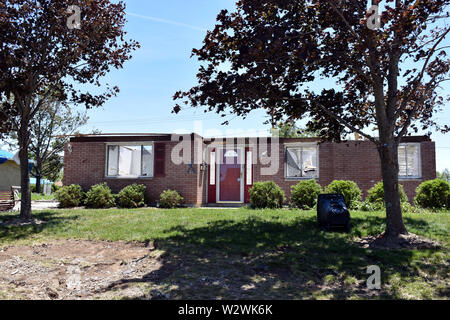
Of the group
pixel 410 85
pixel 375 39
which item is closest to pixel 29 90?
pixel 375 39

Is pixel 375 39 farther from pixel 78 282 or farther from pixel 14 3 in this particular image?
pixel 14 3

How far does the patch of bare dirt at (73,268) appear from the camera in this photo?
4.42 metres

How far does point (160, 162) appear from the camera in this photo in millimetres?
14906

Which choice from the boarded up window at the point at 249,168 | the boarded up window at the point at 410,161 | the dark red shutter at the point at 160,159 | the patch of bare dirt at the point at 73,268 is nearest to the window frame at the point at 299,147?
the boarded up window at the point at 249,168

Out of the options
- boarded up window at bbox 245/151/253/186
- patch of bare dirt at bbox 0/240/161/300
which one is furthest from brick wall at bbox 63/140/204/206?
patch of bare dirt at bbox 0/240/161/300

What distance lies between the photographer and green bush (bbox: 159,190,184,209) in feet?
44.2

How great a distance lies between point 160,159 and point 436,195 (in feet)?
34.7

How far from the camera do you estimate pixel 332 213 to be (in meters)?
7.38

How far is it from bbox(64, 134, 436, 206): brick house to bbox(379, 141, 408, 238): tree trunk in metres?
8.10

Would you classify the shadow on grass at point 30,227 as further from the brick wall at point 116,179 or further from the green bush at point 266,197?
the green bush at point 266,197

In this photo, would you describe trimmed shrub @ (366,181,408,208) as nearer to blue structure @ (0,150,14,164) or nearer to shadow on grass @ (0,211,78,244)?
shadow on grass @ (0,211,78,244)

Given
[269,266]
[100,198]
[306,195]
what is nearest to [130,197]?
[100,198]

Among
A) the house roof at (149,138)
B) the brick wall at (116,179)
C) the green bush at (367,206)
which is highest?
the house roof at (149,138)

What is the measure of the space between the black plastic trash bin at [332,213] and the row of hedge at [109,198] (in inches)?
281
